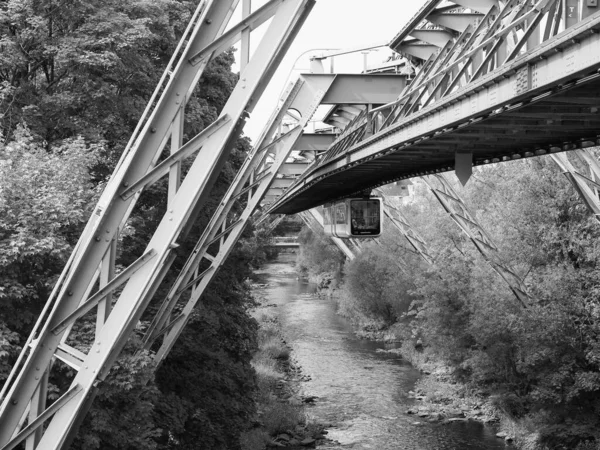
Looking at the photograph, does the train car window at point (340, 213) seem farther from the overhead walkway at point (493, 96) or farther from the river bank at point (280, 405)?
the overhead walkway at point (493, 96)

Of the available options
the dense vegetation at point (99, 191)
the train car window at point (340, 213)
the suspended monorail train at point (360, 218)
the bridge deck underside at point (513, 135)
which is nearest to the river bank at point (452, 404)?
the suspended monorail train at point (360, 218)

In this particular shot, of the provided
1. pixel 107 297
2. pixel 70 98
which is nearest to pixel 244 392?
pixel 70 98

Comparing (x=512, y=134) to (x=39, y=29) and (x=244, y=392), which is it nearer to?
(x=39, y=29)

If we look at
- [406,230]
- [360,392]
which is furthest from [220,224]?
[406,230]

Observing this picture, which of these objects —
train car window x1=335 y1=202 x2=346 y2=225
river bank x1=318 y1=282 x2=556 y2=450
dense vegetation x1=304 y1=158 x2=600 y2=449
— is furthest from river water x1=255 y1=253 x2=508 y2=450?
train car window x1=335 y1=202 x2=346 y2=225

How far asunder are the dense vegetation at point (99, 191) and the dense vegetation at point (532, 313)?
23.3 feet

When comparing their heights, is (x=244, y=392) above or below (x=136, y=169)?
below

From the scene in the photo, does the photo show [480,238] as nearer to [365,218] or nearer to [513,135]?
[365,218]

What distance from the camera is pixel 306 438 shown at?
2244 cm

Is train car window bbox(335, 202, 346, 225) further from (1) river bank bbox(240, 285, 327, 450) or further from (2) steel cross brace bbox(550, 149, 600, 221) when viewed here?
(2) steel cross brace bbox(550, 149, 600, 221)

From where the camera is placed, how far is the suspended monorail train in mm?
26812

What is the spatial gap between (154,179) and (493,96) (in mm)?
4866

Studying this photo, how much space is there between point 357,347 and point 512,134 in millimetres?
25560

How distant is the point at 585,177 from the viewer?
17.2m
